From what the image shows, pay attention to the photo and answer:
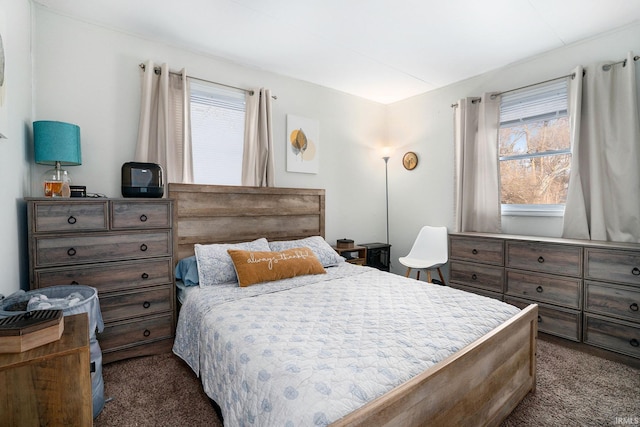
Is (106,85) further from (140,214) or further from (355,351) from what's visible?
(355,351)

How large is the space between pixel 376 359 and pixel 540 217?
2.77m

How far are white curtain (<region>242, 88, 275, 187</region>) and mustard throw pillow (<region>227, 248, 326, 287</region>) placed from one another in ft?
3.08

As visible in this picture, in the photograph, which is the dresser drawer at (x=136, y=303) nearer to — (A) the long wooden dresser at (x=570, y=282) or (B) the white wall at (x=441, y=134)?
(A) the long wooden dresser at (x=570, y=282)

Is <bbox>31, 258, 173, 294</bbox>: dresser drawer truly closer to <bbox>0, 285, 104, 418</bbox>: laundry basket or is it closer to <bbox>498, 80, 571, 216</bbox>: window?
<bbox>0, 285, 104, 418</bbox>: laundry basket

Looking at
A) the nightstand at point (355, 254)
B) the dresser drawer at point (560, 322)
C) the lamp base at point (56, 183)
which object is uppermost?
the lamp base at point (56, 183)

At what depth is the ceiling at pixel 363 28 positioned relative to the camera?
2.24m

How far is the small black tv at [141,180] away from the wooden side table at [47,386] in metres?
1.60

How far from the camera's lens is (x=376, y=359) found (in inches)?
50.0

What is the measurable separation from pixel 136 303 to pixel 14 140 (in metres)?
1.30

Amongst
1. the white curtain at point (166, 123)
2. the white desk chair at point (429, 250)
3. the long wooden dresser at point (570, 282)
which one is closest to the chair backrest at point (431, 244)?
the white desk chair at point (429, 250)

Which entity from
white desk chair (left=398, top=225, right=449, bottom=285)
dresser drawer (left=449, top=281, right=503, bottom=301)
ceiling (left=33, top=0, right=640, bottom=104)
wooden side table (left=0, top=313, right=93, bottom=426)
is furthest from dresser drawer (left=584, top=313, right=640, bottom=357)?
wooden side table (left=0, top=313, right=93, bottom=426)

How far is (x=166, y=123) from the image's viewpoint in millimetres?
2658

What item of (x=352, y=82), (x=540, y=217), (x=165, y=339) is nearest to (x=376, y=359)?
(x=165, y=339)

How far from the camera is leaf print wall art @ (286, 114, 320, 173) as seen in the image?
354cm
